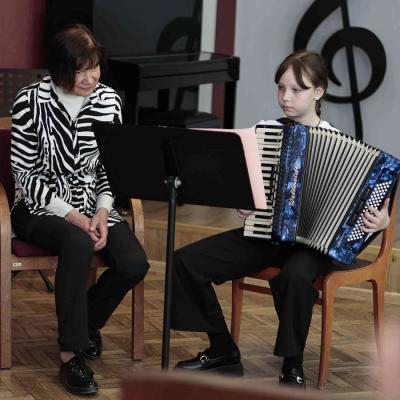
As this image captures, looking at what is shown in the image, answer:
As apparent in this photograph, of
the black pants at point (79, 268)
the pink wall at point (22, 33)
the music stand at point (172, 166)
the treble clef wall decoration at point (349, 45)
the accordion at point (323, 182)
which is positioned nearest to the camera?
the music stand at point (172, 166)

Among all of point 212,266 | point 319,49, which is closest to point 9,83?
point 212,266

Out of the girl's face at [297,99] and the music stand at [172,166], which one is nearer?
the music stand at [172,166]

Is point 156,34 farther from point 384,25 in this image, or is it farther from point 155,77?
point 384,25

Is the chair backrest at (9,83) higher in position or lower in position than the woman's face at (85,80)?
lower

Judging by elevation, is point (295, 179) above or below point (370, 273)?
above

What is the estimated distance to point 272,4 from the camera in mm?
6164

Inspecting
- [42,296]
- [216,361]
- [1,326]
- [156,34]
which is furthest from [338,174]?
[156,34]

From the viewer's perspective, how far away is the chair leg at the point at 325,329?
288 cm

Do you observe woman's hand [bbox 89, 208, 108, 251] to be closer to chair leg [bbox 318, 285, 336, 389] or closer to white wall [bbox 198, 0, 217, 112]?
chair leg [bbox 318, 285, 336, 389]

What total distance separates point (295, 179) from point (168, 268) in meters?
0.48

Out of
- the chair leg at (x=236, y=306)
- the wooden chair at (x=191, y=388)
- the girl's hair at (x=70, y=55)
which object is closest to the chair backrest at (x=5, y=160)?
the girl's hair at (x=70, y=55)

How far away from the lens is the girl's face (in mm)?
2928

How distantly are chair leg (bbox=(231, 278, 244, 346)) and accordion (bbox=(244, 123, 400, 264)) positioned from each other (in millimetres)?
386

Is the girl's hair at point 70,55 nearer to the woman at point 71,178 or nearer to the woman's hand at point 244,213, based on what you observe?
the woman at point 71,178
